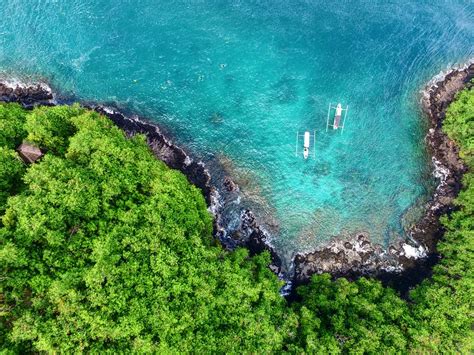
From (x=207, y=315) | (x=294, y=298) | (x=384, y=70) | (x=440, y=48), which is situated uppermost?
(x=440, y=48)

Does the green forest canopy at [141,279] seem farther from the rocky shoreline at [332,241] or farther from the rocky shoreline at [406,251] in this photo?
the rocky shoreline at [332,241]

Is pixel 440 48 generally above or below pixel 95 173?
above

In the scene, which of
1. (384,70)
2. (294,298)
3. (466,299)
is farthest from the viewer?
(384,70)

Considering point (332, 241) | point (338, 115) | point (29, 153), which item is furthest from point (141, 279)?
point (338, 115)

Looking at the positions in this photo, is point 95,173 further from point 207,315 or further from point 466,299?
point 466,299

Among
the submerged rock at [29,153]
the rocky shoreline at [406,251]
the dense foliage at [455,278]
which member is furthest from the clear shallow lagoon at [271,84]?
the submerged rock at [29,153]

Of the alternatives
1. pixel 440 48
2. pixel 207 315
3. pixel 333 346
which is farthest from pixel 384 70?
pixel 207 315

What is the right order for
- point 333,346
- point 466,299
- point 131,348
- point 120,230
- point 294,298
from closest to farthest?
point 131,348, point 120,230, point 333,346, point 466,299, point 294,298
